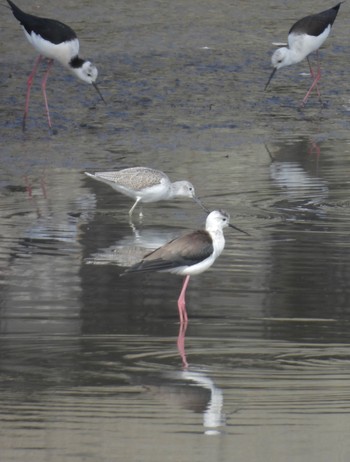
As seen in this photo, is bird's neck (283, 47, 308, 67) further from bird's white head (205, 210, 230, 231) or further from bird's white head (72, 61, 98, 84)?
bird's white head (205, 210, 230, 231)

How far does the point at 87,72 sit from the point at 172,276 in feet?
23.5

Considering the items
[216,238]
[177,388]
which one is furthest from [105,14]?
[177,388]

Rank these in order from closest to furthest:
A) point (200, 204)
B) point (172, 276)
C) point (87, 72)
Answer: point (172, 276)
point (200, 204)
point (87, 72)

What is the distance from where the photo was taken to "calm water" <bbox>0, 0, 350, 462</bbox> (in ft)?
21.6

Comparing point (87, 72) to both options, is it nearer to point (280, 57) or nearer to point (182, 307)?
point (280, 57)

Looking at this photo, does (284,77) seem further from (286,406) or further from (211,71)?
(286,406)

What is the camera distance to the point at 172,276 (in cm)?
988

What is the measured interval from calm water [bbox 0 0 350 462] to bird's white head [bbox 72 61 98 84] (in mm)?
374

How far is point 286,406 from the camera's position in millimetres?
6812

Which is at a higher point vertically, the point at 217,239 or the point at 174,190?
the point at 217,239

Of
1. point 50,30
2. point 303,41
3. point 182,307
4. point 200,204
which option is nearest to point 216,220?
point 182,307

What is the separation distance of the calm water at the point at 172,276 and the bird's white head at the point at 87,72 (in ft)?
1.23

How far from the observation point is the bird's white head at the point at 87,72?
54.4 feet

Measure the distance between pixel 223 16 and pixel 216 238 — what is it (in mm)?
12728
